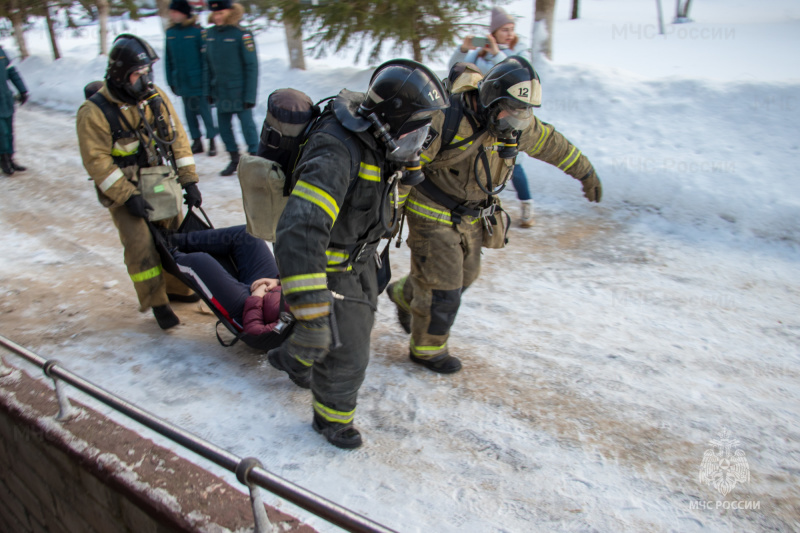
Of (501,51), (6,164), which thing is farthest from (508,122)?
(6,164)

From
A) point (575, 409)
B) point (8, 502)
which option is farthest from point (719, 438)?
point (8, 502)

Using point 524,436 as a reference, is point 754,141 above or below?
above

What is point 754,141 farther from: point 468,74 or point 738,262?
point 468,74

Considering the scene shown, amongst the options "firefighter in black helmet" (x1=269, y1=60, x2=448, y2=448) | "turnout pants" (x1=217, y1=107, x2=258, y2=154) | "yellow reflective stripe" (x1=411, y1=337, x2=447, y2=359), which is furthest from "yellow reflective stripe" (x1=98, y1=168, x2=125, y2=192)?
"turnout pants" (x1=217, y1=107, x2=258, y2=154)

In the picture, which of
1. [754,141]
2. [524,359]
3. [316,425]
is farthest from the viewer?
[754,141]

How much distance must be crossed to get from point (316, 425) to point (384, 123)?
5.67ft

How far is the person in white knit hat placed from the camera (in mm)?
5961

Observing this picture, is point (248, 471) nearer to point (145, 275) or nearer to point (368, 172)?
point (368, 172)

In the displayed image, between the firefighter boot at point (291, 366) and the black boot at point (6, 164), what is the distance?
7.04 metres

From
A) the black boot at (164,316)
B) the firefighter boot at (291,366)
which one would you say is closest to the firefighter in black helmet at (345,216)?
the firefighter boot at (291,366)

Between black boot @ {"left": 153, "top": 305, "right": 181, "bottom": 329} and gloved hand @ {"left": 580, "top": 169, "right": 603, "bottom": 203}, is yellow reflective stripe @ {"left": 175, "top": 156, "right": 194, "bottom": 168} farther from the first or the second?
gloved hand @ {"left": 580, "top": 169, "right": 603, "bottom": 203}

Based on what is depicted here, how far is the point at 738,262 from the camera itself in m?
5.36

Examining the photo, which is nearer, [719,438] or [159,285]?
[719,438]

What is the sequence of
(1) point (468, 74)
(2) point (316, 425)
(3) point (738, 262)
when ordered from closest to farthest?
1. (2) point (316, 425)
2. (1) point (468, 74)
3. (3) point (738, 262)
